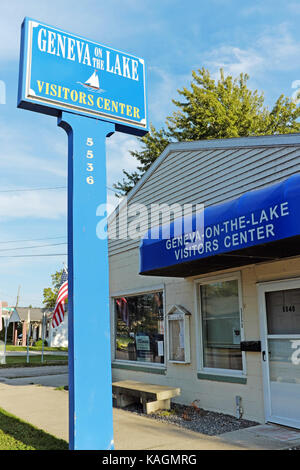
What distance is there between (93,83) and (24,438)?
483 cm

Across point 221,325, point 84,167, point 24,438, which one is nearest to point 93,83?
point 84,167

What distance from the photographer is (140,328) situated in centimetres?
1040

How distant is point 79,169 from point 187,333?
4518mm

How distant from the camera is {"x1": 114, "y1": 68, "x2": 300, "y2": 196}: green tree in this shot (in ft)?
83.6

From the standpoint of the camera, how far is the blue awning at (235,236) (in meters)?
4.97

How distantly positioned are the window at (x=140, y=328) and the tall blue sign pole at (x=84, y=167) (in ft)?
15.8

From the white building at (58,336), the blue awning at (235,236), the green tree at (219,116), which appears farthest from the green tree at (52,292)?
the blue awning at (235,236)

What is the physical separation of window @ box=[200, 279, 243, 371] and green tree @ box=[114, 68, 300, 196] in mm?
18284

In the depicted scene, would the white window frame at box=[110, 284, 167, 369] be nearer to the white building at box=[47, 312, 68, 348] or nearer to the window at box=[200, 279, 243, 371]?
the window at box=[200, 279, 243, 371]

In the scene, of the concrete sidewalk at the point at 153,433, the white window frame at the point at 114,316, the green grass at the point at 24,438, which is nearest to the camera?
the concrete sidewalk at the point at 153,433

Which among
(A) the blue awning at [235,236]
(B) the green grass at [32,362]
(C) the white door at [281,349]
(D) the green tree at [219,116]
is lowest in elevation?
(B) the green grass at [32,362]

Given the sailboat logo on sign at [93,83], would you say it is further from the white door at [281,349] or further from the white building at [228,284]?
the white door at [281,349]

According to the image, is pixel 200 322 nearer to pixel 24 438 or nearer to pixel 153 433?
pixel 153 433

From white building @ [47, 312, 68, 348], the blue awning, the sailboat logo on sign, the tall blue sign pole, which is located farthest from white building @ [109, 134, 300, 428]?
white building @ [47, 312, 68, 348]
